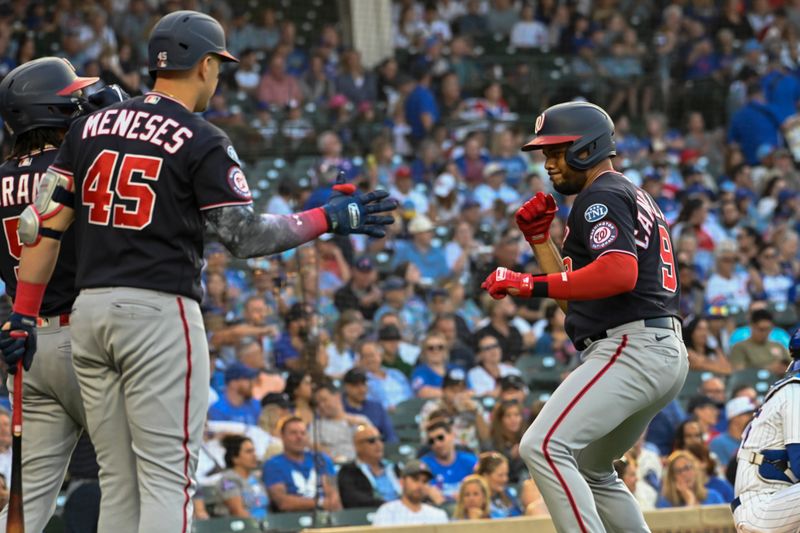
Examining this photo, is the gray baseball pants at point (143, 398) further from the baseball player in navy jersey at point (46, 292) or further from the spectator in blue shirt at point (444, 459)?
the spectator in blue shirt at point (444, 459)

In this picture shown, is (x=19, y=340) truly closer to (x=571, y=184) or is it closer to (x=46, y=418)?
(x=46, y=418)

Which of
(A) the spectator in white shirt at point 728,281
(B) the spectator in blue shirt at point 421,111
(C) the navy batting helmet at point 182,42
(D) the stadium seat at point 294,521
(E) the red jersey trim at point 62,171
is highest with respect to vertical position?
(C) the navy batting helmet at point 182,42

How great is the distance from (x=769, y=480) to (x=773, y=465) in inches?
2.6

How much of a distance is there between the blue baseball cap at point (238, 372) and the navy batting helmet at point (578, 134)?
13.3 feet

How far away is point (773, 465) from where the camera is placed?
5648 millimetres

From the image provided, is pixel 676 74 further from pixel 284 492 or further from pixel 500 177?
pixel 284 492

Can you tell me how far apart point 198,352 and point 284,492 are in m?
3.85

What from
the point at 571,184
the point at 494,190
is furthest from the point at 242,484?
the point at 494,190

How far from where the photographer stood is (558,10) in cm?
1731

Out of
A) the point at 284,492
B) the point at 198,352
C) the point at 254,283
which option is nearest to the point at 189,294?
the point at 198,352

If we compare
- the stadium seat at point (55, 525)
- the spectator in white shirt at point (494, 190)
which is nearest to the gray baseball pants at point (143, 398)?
the stadium seat at point (55, 525)

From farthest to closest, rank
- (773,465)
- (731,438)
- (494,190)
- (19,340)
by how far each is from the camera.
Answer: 1. (494,190)
2. (731,438)
3. (773,465)
4. (19,340)

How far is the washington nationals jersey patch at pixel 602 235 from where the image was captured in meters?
4.84

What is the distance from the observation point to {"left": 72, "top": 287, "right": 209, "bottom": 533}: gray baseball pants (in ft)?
13.9
